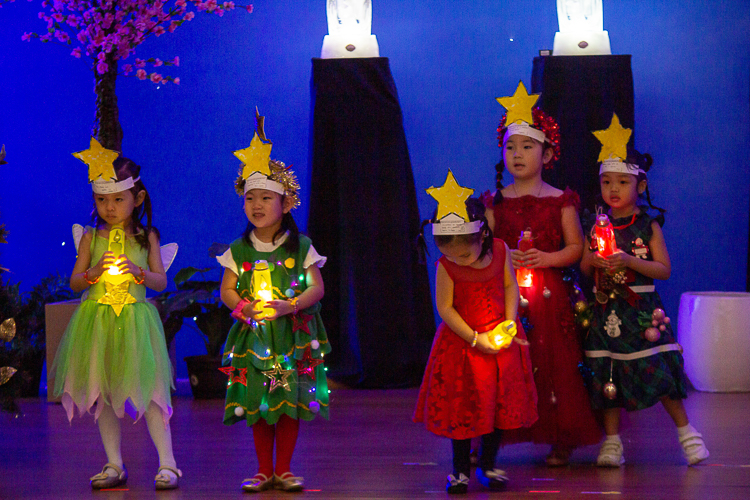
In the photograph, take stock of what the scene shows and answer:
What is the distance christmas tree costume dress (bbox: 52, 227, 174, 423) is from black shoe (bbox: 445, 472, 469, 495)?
1056mm

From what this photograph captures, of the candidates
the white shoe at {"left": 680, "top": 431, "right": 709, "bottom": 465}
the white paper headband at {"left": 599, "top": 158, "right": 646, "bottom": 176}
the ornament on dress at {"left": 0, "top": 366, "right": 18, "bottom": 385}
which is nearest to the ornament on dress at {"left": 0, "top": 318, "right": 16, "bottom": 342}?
the ornament on dress at {"left": 0, "top": 366, "right": 18, "bottom": 385}

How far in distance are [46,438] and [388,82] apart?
2.60m

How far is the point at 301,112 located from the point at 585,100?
187cm

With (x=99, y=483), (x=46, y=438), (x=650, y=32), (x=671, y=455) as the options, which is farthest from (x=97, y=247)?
(x=650, y=32)

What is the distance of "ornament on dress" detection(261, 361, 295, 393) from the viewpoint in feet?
9.29

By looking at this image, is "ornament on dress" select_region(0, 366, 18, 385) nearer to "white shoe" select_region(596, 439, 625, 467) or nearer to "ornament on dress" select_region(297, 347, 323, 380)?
"ornament on dress" select_region(297, 347, 323, 380)

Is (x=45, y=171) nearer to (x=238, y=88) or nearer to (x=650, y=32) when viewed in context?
(x=238, y=88)

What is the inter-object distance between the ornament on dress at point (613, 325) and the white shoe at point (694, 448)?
470mm

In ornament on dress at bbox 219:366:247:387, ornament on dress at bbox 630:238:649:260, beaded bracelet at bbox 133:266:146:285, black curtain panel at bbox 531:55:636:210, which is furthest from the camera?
black curtain panel at bbox 531:55:636:210

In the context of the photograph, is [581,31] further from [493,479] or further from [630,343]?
[493,479]

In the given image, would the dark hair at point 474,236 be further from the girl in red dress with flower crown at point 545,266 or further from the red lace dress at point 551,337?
the red lace dress at point 551,337

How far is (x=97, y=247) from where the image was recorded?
120 inches

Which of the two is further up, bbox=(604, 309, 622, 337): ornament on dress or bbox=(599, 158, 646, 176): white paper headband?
bbox=(599, 158, 646, 176): white paper headband

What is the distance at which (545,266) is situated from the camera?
3.11 metres
